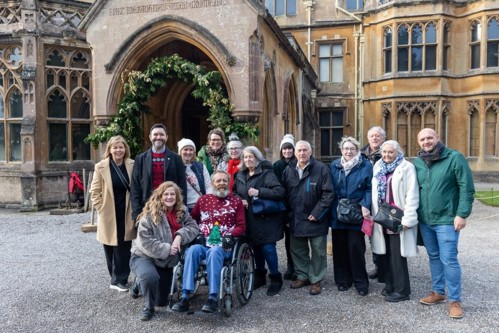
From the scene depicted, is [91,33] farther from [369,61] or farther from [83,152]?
[369,61]

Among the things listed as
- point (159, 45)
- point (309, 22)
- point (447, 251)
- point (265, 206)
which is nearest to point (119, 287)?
point (265, 206)

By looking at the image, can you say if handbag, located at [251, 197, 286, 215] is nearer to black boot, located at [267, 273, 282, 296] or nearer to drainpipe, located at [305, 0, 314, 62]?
black boot, located at [267, 273, 282, 296]

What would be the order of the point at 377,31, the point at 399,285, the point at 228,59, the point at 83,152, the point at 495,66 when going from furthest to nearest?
the point at 377,31 → the point at 495,66 → the point at 83,152 → the point at 228,59 → the point at 399,285

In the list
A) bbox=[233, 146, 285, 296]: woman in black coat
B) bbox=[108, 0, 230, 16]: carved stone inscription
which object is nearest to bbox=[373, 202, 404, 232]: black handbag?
bbox=[233, 146, 285, 296]: woman in black coat

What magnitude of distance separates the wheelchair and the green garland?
312cm

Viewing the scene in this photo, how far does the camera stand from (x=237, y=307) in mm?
4633

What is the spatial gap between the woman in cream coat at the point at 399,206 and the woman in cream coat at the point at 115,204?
2.78 m

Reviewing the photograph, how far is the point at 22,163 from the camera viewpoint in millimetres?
11305

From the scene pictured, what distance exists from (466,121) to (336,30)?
21.8ft

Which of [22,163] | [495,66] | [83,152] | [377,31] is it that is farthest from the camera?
[377,31]

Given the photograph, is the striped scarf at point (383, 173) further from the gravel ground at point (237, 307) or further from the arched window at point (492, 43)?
the arched window at point (492, 43)

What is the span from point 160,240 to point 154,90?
4.54m

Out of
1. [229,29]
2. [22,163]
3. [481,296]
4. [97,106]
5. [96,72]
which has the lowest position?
[481,296]

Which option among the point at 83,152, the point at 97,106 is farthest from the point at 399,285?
the point at 83,152
